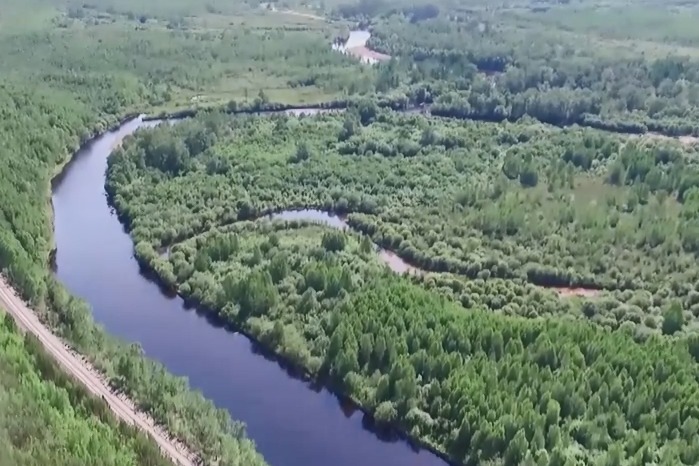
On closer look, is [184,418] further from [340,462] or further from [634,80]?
[634,80]

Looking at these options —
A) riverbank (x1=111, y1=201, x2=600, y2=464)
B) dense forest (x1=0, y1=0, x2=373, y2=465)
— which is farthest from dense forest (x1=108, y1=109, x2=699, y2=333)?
dense forest (x1=0, y1=0, x2=373, y2=465)

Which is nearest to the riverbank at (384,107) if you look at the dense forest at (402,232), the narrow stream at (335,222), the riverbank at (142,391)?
the dense forest at (402,232)

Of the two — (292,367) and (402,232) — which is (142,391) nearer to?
(292,367)

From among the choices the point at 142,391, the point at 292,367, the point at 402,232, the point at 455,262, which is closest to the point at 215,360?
the point at 292,367

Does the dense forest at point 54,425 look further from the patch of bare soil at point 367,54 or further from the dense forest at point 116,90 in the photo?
the patch of bare soil at point 367,54

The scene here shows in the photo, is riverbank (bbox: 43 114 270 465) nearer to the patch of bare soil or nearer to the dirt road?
the dirt road

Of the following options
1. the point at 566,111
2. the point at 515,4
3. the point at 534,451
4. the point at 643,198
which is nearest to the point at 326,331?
the point at 534,451
